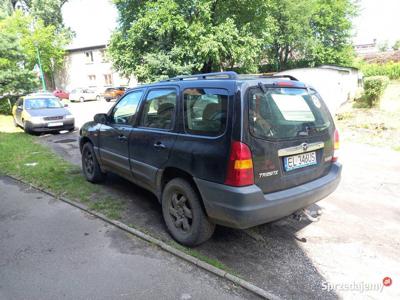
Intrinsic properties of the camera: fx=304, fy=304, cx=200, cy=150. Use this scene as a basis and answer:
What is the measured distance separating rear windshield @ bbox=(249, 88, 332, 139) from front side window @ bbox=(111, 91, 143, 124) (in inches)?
75.9

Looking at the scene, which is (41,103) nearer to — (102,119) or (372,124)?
(102,119)

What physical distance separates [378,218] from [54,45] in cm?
3817

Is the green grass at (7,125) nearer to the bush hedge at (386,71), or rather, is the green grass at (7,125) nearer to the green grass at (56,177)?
the green grass at (56,177)

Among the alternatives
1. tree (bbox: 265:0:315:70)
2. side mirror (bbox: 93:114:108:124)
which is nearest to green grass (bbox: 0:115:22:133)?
side mirror (bbox: 93:114:108:124)

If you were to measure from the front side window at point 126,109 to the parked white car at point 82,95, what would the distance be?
1098 inches

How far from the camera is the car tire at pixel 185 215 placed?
3.12m

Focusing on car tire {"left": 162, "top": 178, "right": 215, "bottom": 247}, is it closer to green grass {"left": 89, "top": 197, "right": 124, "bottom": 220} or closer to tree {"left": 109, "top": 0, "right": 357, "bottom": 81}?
green grass {"left": 89, "top": 197, "right": 124, "bottom": 220}

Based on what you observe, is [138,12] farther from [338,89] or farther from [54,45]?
[54,45]

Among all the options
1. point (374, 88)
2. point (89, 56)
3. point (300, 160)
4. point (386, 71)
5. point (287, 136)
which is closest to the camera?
point (287, 136)

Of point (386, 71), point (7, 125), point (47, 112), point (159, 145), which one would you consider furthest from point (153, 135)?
point (386, 71)

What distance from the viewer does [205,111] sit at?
3086 mm

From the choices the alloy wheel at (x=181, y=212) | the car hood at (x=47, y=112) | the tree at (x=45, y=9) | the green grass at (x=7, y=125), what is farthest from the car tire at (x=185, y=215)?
the tree at (x=45, y=9)

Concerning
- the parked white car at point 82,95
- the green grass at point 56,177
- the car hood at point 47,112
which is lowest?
the green grass at point 56,177

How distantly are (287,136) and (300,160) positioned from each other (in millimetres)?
307
